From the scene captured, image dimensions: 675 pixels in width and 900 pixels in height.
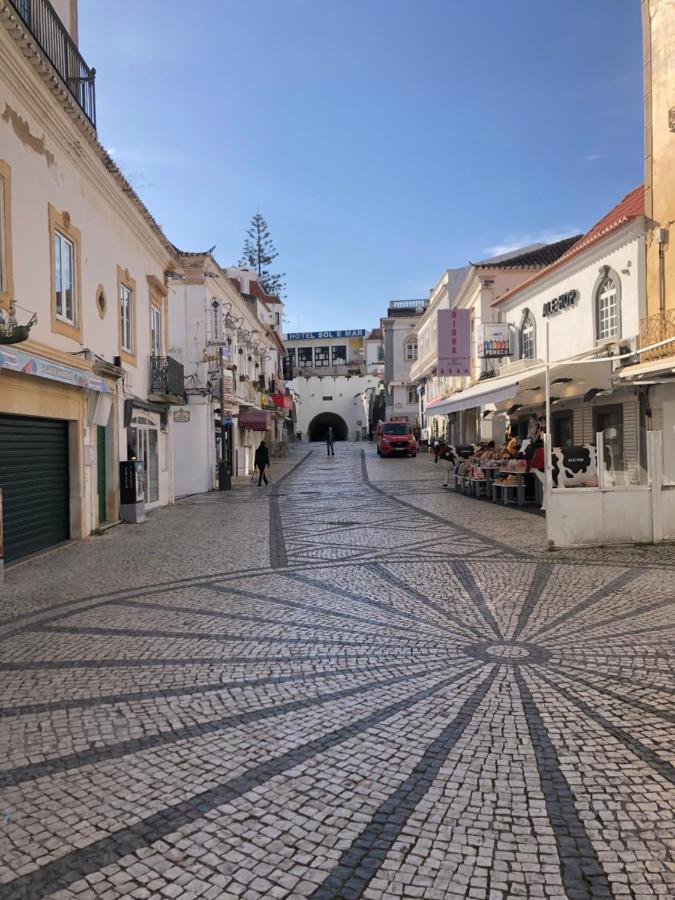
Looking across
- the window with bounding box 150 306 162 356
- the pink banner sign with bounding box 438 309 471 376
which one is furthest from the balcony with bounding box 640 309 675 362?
the window with bounding box 150 306 162 356

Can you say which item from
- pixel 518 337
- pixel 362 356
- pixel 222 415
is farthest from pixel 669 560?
pixel 362 356

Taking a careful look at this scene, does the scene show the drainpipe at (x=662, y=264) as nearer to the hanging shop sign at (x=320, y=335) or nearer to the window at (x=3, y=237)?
the window at (x=3, y=237)

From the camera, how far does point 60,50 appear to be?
1134cm

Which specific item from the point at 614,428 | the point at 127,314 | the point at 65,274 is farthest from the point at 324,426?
the point at 65,274

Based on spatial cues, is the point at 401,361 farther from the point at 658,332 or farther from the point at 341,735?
the point at 341,735

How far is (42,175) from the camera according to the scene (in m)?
10.2

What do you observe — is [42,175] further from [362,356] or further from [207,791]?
[362,356]

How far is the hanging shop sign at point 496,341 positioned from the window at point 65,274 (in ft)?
48.4

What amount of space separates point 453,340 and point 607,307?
9515 millimetres

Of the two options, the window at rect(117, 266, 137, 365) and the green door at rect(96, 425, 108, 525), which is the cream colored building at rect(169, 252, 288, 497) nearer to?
the window at rect(117, 266, 137, 365)

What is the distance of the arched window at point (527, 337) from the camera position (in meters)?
20.9

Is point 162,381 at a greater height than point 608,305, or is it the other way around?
point 608,305

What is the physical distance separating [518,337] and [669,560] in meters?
14.8

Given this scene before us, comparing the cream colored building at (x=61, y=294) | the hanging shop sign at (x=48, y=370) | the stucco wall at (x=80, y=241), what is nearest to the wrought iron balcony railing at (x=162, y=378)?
the stucco wall at (x=80, y=241)
